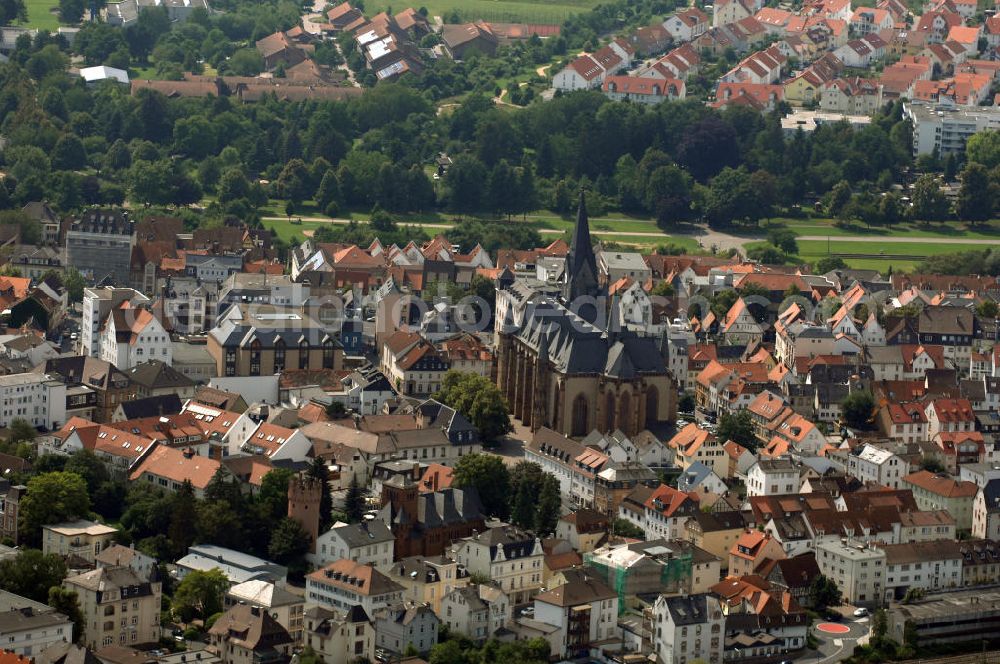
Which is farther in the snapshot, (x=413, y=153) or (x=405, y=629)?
(x=413, y=153)

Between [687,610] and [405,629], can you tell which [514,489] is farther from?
[405,629]

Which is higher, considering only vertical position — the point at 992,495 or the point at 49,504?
the point at 49,504

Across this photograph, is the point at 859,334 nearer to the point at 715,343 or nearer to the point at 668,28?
the point at 715,343

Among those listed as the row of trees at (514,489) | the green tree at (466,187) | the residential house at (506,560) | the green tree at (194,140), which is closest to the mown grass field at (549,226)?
the green tree at (466,187)

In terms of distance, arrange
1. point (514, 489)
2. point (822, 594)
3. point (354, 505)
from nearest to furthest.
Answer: point (822, 594)
point (354, 505)
point (514, 489)

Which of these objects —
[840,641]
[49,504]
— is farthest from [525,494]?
[49,504]

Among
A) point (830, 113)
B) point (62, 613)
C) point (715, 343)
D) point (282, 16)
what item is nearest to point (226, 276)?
point (715, 343)

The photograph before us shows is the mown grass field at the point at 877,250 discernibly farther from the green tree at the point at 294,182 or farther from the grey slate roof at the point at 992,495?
the grey slate roof at the point at 992,495
